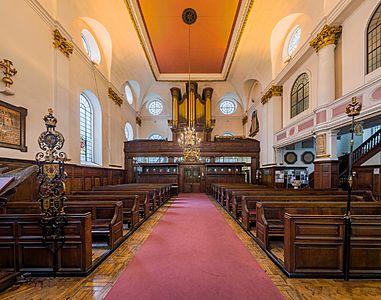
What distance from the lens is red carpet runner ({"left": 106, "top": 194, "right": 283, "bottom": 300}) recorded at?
2.72m

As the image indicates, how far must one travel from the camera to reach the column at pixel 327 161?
7578 mm

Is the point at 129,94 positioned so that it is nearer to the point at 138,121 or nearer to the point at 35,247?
the point at 138,121

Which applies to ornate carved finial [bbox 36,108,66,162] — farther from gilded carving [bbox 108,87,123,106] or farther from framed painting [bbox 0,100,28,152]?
gilded carving [bbox 108,87,123,106]

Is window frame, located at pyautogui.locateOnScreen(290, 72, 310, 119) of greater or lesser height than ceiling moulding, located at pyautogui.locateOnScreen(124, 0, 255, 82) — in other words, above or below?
below

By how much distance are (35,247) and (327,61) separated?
961cm

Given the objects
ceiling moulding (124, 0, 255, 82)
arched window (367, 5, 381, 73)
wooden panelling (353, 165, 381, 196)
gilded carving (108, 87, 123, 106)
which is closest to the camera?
arched window (367, 5, 381, 73)

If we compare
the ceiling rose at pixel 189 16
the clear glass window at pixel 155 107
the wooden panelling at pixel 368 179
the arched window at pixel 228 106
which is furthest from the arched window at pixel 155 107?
the wooden panelling at pixel 368 179

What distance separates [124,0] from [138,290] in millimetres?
10125

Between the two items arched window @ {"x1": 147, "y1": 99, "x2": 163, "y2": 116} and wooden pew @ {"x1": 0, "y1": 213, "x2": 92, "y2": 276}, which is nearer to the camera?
wooden pew @ {"x1": 0, "y1": 213, "x2": 92, "y2": 276}

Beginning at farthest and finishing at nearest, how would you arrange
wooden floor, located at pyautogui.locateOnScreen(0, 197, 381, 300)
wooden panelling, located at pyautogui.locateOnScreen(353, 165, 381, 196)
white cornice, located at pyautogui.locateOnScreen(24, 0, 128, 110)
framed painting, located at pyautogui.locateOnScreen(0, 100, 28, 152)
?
wooden panelling, located at pyautogui.locateOnScreen(353, 165, 381, 196)
white cornice, located at pyautogui.locateOnScreen(24, 0, 128, 110)
framed painting, located at pyautogui.locateOnScreen(0, 100, 28, 152)
wooden floor, located at pyautogui.locateOnScreen(0, 197, 381, 300)

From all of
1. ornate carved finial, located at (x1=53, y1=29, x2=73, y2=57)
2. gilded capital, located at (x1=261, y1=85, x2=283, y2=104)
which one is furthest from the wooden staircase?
ornate carved finial, located at (x1=53, y1=29, x2=73, y2=57)

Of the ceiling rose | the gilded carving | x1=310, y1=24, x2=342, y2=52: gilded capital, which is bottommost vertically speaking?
the gilded carving

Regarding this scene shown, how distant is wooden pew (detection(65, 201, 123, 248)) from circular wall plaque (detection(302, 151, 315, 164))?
38.8 ft

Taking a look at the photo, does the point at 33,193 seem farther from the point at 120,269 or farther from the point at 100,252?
the point at 120,269
